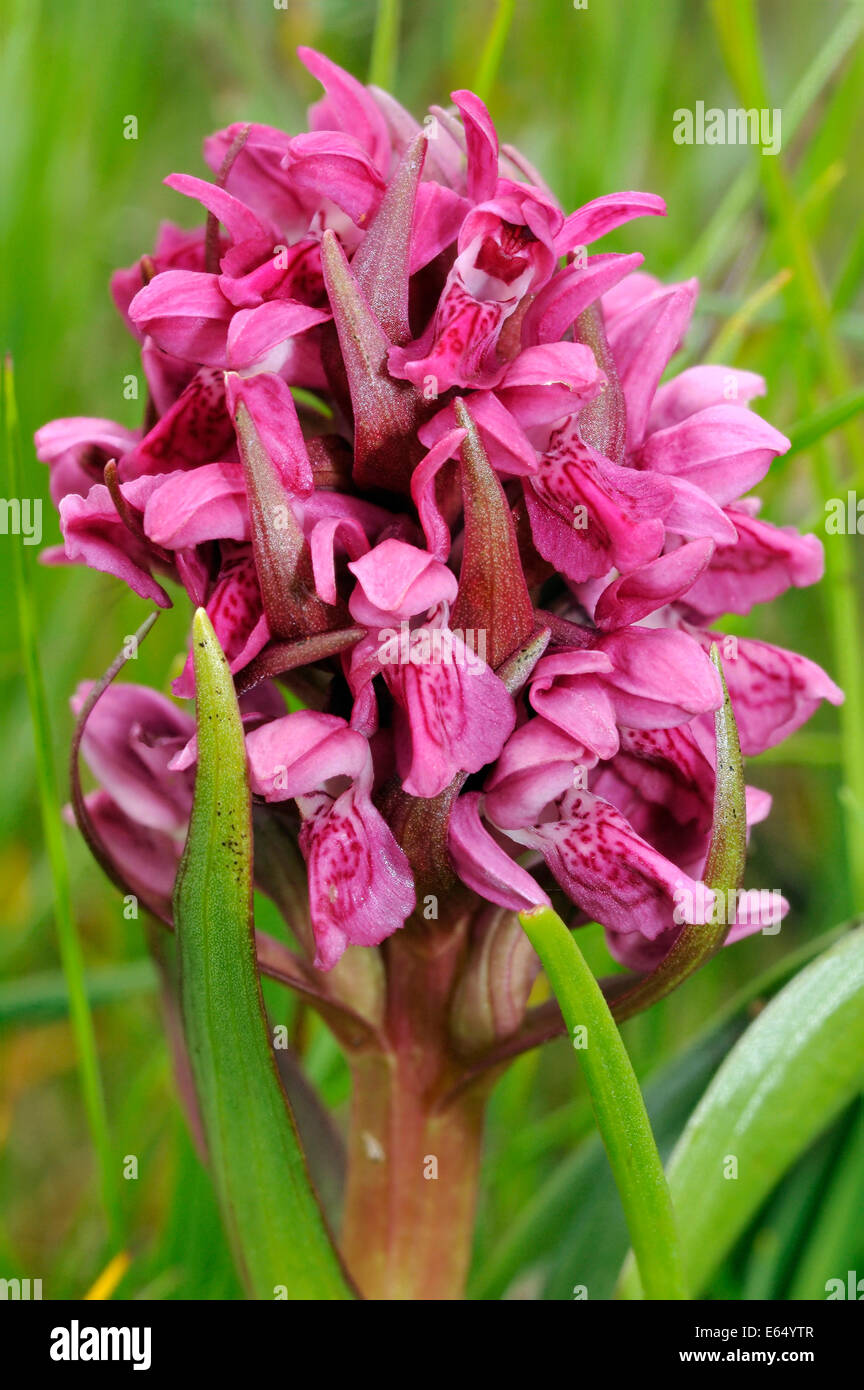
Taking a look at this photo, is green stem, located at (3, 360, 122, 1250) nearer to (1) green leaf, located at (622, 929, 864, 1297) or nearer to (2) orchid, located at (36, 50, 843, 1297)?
Answer: (2) orchid, located at (36, 50, 843, 1297)

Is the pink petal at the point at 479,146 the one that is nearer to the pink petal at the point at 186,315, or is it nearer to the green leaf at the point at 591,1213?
the pink petal at the point at 186,315

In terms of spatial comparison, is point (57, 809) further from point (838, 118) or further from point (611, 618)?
point (838, 118)

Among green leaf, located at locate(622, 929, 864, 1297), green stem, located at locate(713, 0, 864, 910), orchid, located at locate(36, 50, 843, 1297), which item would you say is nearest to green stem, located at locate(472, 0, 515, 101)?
green stem, located at locate(713, 0, 864, 910)

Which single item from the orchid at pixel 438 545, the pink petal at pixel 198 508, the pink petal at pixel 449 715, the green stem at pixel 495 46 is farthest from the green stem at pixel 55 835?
the green stem at pixel 495 46

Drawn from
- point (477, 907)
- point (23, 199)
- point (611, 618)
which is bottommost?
point (477, 907)

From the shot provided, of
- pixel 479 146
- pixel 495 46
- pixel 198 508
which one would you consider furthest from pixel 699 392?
pixel 495 46

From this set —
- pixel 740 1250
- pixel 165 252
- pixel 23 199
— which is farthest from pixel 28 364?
pixel 740 1250

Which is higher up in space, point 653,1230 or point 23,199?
point 23,199

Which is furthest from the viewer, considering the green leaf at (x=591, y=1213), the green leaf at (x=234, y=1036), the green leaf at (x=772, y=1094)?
the green leaf at (x=591, y=1213)
